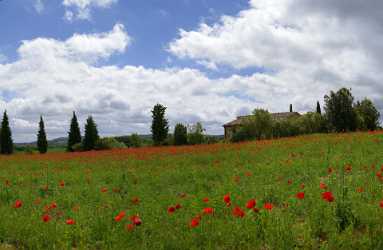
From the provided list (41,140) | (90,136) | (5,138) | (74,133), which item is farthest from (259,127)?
(5,138)

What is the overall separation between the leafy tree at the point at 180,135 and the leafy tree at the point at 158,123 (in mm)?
2074

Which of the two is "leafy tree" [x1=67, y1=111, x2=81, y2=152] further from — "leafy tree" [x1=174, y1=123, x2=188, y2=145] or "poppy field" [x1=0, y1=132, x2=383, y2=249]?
"poppy field" [x1=0, y1=132, x2=383, y2=249]

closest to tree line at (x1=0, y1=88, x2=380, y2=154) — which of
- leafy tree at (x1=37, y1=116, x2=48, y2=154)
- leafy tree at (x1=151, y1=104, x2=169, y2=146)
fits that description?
leafy tree at (x1=151, y1=104, x2=169, y2=146)

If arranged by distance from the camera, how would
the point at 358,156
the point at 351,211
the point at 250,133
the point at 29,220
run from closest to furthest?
the point at 351,211 < the point at 29,220 < the point at 358,156 < the point at 250,133

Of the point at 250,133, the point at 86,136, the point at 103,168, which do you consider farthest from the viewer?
the point at 86,136

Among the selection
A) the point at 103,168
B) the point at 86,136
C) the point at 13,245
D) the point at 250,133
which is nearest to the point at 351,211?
the point at 13,245

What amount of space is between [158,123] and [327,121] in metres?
27.1

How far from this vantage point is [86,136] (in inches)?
2613

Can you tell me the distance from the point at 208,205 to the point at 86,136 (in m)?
63.0

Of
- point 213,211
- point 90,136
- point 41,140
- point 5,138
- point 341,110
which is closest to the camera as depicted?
point 213,211

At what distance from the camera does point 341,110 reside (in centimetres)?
4259

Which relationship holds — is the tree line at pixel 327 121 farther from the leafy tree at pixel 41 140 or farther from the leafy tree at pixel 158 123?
the leafy tree at pixel 41 140

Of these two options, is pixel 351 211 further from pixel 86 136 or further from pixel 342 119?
pixel 86 136

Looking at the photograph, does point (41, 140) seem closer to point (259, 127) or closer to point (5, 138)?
point (5, 138)
